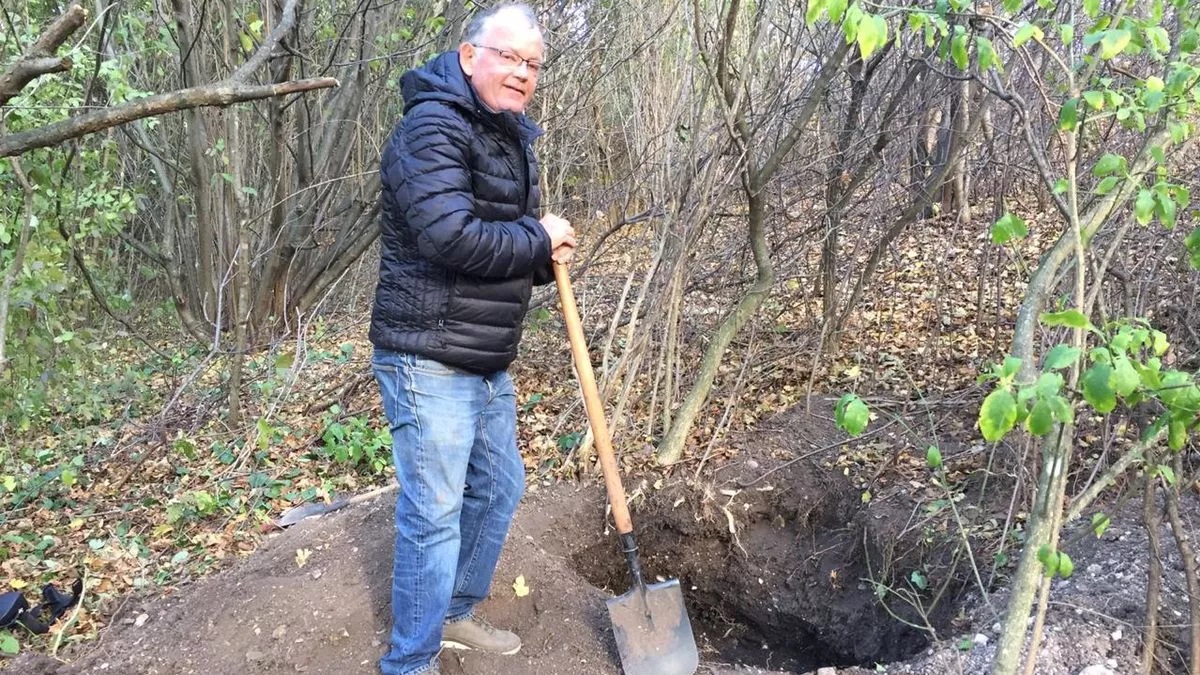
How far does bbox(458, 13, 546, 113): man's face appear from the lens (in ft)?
8.11

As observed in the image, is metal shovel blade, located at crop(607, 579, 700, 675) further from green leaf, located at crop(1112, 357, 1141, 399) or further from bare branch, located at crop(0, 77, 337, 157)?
bare branch, located at crop(0, 77, 337, 157)

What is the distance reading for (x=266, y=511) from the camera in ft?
14.2

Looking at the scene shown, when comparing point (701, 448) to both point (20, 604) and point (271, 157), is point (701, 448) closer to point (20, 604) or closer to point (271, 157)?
point (20, 604)

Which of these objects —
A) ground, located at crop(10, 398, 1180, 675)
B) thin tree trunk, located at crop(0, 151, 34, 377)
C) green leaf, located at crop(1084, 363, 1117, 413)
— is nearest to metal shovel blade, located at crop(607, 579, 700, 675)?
ground, located at crop(10, 398, 1180, 675)

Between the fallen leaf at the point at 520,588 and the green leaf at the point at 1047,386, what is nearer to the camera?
the green leaf at the point at 1047,386

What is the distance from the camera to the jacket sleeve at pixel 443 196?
2.35 meters

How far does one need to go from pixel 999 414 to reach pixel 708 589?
3011 millimetres

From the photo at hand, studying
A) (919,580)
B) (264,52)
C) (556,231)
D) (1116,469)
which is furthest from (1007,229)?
(264,52)

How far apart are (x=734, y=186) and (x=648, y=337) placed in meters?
0.93

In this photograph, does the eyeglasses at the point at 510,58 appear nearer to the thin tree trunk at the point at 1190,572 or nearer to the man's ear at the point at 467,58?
the man's ear at the point at 467,58

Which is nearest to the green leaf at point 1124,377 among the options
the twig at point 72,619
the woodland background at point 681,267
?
the woodland background at point 681,267

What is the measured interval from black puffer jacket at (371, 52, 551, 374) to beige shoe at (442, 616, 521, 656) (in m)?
1.06

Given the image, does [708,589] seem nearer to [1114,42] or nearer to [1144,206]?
[1144,206]

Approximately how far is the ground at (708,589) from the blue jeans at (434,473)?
0.38 m
